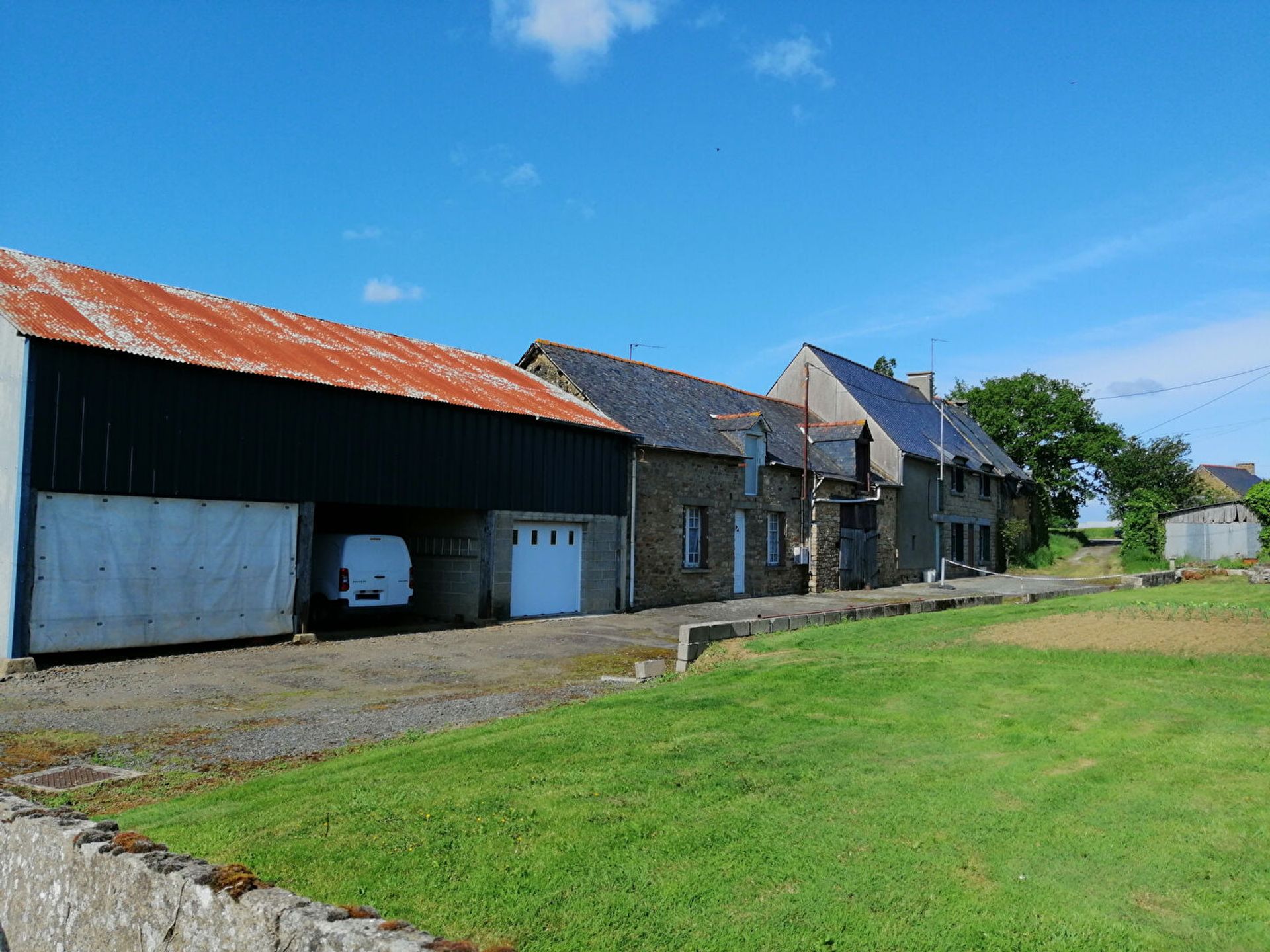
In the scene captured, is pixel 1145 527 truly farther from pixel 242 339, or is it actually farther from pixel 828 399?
pixel 242 339

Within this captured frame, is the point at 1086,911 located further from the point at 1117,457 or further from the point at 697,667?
the point at 1117,457

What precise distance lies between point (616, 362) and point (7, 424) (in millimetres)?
17977

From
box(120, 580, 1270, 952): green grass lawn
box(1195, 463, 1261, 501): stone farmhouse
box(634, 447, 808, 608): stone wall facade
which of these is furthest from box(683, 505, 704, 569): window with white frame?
box(1195, 463, 1261, 501): stone farmhouse

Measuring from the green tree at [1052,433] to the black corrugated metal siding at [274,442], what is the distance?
4941 centimetres

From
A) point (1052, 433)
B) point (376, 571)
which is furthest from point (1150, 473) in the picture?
Answer: point (376, 571)

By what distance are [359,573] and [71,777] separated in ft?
36.6

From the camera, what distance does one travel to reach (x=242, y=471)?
1595cm

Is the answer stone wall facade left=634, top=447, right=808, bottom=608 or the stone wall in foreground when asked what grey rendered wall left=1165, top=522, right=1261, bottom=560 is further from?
the stone wall in foreground

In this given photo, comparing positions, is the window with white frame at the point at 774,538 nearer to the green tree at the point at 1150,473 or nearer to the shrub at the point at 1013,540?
the shrub at the point at 1013,540

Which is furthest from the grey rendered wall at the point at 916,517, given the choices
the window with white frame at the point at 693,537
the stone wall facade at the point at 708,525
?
the window with white frame at the point at 693,537

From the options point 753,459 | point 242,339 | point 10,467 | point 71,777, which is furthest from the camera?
point 753,459

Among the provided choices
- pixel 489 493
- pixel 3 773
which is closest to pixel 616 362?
pixel 489 493

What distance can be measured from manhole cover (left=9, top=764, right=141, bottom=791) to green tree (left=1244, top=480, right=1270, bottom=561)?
39749mm

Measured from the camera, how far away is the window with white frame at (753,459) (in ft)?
90.4
